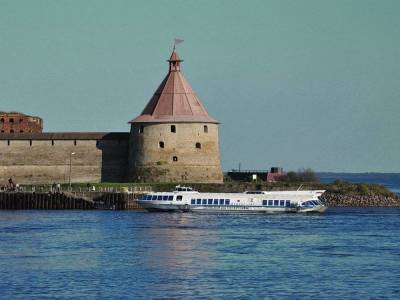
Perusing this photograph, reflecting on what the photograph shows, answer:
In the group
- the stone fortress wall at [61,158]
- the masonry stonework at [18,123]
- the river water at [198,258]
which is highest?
the masonry stonework at [18,123]

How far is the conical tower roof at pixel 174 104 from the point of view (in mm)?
86688

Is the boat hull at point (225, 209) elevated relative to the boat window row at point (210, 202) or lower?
lower

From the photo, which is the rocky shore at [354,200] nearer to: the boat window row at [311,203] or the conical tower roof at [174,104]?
the boat window row at [311,203]

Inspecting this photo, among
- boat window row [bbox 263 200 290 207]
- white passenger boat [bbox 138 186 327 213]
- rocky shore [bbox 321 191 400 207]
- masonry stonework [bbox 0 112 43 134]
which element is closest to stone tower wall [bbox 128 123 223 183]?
rocky shore [bbox 321 191 400 207]

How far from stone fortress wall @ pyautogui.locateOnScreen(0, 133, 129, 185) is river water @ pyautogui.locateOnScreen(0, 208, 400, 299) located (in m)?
20.9

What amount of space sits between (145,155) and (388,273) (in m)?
45.5

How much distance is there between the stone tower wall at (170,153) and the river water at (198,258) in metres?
18.8

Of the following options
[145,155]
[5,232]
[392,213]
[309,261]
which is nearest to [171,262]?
[309,261]

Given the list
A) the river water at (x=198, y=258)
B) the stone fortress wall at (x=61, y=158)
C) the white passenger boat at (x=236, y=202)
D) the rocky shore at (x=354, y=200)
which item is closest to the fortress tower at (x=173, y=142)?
the stone fortress wall at (x=61, y=158)

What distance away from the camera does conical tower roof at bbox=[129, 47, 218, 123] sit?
8669cm

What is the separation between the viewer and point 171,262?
45.3 meters

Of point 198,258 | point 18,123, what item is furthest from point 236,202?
point 18,123

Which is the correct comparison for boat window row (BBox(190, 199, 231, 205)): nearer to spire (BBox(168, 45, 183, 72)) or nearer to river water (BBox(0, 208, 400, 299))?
river water (BBox(0, 208, 400, 299))

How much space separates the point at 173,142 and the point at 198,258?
40288 mm
